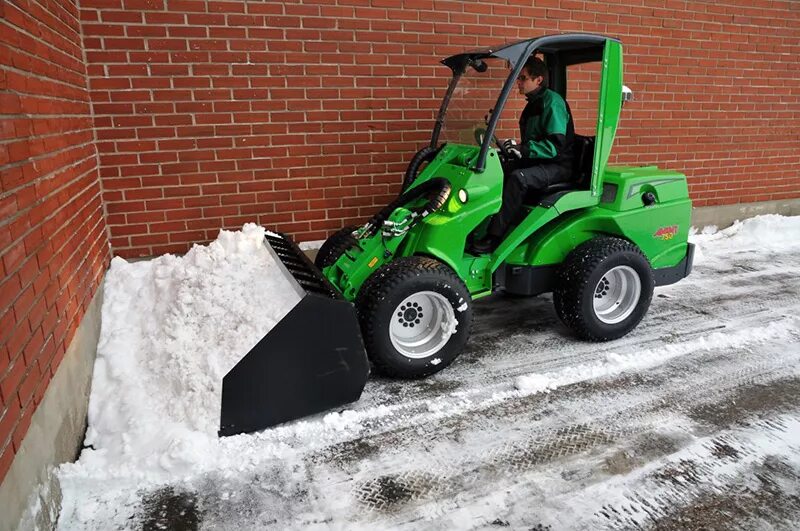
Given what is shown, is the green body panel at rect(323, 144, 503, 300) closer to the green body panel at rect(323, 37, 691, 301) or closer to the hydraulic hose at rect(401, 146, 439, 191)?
the green body panel at rect(323, 37, 691, 301)

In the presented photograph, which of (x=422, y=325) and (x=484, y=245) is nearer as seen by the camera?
(x=422, y=325)

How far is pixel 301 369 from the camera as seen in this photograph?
2969 millimetres

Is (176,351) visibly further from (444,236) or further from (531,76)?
(531,76)

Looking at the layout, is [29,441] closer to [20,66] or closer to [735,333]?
[20,66]

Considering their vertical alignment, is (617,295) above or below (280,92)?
below

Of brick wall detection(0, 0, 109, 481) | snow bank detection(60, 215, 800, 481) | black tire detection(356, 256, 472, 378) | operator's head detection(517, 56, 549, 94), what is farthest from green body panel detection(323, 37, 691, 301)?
brick wall detection(0, 0, 109, 481)

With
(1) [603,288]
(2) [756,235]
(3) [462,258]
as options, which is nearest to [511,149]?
(3) [462,258]

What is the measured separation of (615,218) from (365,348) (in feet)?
7.03

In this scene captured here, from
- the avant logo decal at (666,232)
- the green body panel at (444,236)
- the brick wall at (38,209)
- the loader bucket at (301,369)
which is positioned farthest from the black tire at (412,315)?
the avant logo decal at (666,232)

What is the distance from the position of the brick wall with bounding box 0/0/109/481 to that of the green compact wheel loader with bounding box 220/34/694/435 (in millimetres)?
899

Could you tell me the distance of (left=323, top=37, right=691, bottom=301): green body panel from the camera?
12.0ft

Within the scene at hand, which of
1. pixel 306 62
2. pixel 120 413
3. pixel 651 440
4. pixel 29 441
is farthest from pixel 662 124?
pixel 29 441

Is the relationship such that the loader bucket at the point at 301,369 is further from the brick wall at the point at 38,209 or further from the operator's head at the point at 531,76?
the operator's head at the point at 531,76

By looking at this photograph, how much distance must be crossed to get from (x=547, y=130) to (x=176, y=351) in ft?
9.38
